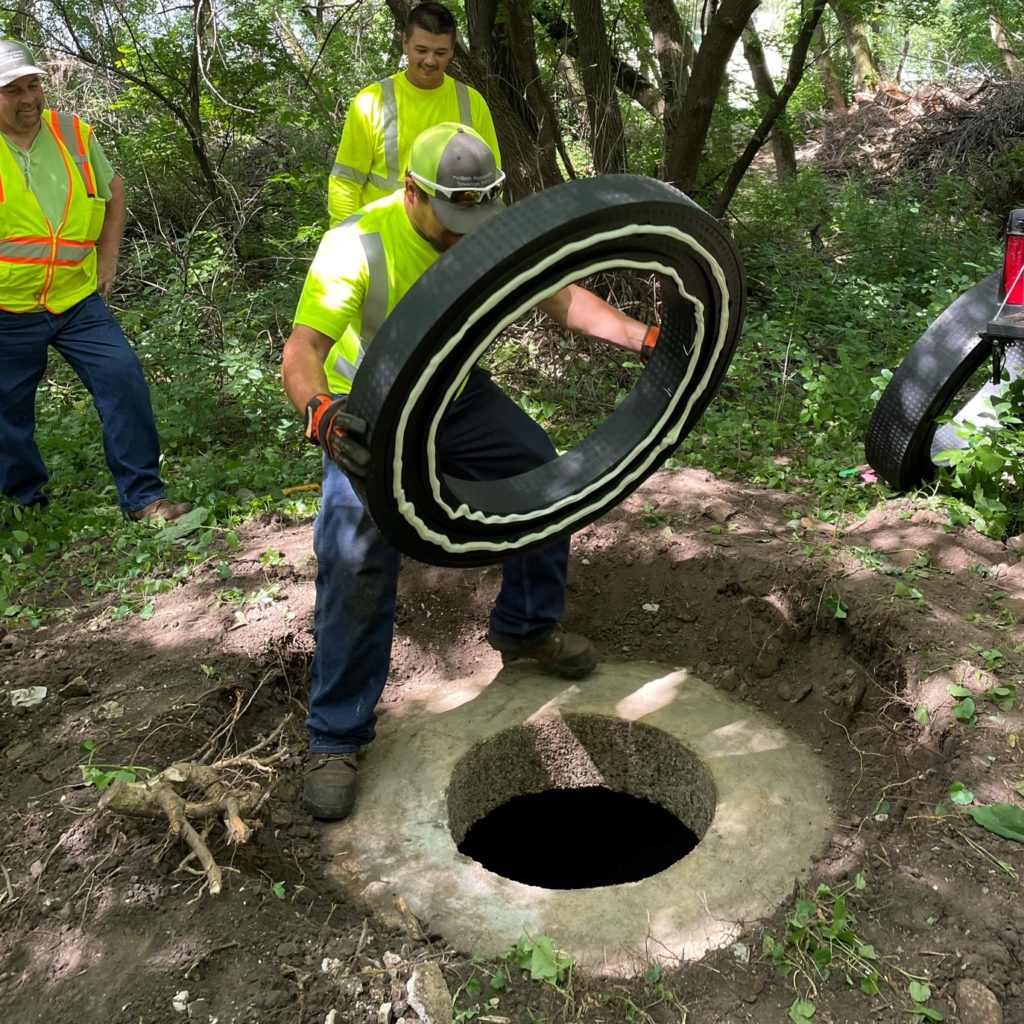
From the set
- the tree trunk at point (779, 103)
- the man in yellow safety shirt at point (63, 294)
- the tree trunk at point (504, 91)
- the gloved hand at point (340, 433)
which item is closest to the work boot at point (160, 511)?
the man in yellow safety shirt at point (63, 294)

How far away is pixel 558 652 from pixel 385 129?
242 cm

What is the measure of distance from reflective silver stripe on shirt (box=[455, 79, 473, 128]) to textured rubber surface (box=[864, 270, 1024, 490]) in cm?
227

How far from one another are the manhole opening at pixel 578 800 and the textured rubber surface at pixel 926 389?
177 cm

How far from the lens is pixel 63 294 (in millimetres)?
4691

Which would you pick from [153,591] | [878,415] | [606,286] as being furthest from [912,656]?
[606,286]

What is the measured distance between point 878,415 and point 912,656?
1509 millimetres

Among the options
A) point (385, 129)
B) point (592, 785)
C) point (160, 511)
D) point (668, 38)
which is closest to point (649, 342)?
point (592, 785)

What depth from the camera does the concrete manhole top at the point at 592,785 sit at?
274 cm

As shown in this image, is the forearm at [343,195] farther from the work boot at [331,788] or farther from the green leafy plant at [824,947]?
the green leafy plant at [824,947]

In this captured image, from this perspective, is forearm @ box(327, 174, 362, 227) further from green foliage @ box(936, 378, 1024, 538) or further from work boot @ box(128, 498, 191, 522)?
green foliage @ box(936, 378, 1024, 538)

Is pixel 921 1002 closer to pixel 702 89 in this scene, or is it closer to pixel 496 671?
pixel 496 671

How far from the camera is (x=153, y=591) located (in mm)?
4090

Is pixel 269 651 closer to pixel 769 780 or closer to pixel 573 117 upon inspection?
pixel 769 780

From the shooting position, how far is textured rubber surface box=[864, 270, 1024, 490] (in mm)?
4336
